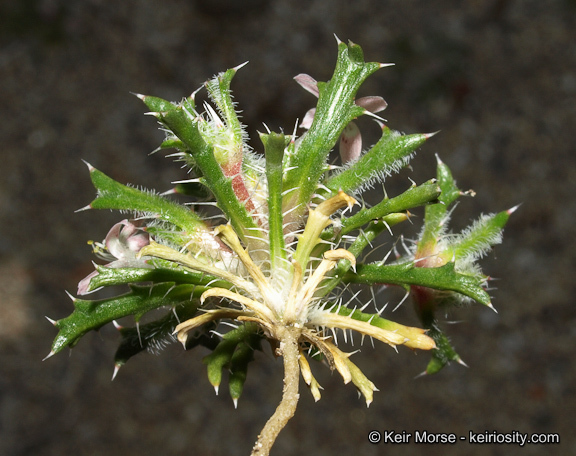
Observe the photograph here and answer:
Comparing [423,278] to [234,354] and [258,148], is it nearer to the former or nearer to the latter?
[234,354]

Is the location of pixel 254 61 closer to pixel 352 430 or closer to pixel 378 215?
pixel 352 430

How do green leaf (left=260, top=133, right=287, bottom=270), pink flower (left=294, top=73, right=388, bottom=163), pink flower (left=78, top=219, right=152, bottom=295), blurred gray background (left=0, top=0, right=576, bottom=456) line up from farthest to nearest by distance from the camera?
blurred gray background (left=0, top=0, right=576, bottom=456) → pink flower (left=294, top=73, right=388, bottom=163) → pink flower (left=78, top=219, right=152, bottom=295) → green leaf (left=260, top=133, right=287, bottom=270)

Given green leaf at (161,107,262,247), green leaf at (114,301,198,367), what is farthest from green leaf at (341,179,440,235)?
green leaf at (114,301,198,367)

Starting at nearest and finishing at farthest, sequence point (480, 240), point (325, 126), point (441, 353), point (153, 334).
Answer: point (325, 126) < point (153, 334) < point (480, 240) < point (441, 353)

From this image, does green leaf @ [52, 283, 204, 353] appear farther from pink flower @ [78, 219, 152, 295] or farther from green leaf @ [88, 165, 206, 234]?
green leaf @ [88, 165, 206, 234]

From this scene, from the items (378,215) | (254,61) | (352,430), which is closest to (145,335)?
(378,215)

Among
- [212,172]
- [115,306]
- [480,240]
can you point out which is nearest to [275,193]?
[212,172]

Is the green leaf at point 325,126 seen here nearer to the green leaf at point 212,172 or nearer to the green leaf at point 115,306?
the green leaf at point 212,172
